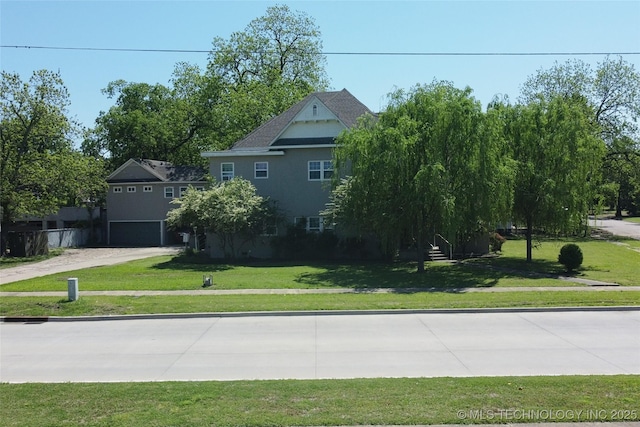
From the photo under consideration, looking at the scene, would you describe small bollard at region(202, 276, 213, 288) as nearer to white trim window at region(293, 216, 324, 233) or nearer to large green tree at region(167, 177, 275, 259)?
large green tree at region(167, 177, 275, 259)

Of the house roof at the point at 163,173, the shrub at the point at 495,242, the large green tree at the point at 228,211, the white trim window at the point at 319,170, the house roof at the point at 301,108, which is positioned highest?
the house roof at the point at 301,108

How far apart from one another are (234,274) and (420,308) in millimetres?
11697

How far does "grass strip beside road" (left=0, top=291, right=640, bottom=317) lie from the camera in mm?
15328

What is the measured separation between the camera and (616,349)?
10.1 meters

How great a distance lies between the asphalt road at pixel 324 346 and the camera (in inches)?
352

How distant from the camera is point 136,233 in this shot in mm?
A: 46000

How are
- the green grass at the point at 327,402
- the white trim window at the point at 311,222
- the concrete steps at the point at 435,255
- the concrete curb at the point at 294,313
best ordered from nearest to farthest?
1. the green grass at the point at 327,402
2. the concrete curb at the point at 294,313
3. the concrete steps at the point at 435,255
4. the white trim window at the point at 311,222

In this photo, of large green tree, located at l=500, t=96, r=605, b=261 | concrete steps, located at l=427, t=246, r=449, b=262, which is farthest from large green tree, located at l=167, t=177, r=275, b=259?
large green tree, located at l=500, t=96, r=605, b=261

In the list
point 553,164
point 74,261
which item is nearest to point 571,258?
point 553,164

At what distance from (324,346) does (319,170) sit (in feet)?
72.4

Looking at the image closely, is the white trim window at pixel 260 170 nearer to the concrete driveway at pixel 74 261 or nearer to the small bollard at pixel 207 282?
the concrete driveway at pixel 74 261

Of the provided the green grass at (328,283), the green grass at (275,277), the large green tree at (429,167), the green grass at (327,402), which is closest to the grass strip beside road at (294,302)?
the green grass at (328,283)

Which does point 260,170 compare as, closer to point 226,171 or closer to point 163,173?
point 226,171

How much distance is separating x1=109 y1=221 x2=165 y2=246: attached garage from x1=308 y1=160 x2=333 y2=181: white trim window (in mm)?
18847
